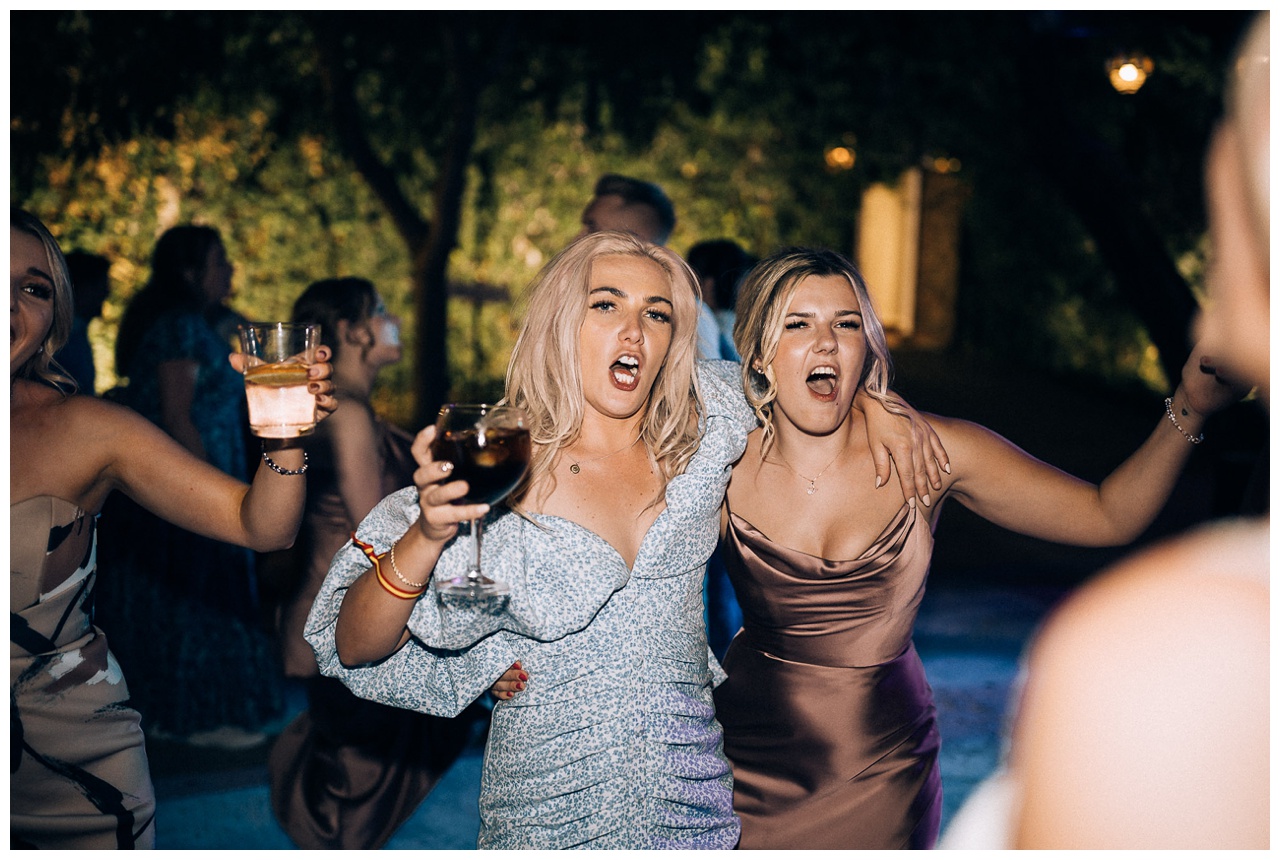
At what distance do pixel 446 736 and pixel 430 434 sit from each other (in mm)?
1986

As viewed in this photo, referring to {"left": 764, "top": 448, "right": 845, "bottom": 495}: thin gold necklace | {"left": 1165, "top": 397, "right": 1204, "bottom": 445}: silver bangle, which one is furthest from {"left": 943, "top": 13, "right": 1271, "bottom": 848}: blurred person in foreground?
{"left": 764, "top": 448, "right": 845, "bottom": 495}: thin gold necklace

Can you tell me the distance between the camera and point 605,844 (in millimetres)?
1978

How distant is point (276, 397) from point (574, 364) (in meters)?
0.57

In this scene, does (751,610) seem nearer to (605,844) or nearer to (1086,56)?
(605,844)

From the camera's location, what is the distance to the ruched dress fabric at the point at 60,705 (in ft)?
6.93

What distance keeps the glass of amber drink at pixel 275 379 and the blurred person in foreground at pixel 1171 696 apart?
4.81ft

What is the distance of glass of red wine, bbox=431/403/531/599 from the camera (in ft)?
5.55

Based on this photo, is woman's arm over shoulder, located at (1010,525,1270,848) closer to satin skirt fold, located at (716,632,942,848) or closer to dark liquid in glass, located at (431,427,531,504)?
dark liquid in glass, located at (431,427,531,504)

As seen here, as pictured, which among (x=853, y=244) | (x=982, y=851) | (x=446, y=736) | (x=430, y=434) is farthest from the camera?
(x=853, y=244)

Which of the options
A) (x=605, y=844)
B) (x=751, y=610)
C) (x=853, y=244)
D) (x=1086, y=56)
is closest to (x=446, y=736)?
(x=751, y=610)

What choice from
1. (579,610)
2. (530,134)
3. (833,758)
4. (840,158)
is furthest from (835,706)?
(840,158)

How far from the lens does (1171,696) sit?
3.10 feet

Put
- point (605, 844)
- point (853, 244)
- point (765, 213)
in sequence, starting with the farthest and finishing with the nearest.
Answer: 1. point (853, 244)
2. point (765, 213)
3. point (605, 844)

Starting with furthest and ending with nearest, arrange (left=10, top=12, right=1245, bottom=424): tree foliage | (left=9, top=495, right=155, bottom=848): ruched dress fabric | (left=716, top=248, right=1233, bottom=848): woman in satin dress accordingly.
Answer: (left=10, top=12, right=1245, bottom=424): tree foliage, (left=716, top=248, right=1233, bottom=848): woman in satin dress, (left=9, top=495, right=155, bottom=848): ruched dress fabric
